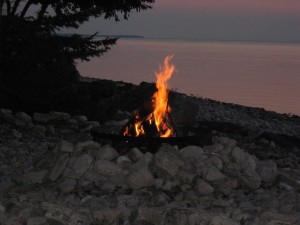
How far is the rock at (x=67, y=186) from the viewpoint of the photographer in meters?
7.98

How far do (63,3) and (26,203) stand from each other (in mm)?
13072

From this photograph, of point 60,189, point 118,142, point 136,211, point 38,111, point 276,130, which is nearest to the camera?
point 136,211

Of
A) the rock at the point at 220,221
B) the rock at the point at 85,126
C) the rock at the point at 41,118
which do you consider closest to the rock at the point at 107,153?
the rock at the point at 220,221

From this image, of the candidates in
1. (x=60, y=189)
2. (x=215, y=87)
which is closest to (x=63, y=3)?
(x=60, y=189)

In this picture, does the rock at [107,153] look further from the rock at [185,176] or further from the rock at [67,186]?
the rock at [185,176]

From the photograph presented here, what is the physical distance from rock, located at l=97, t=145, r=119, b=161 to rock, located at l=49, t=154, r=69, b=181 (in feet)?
1.58

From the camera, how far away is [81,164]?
27.3 ft

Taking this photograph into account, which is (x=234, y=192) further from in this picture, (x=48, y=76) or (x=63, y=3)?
(x=63, y=3)

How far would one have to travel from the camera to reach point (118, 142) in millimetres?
9062

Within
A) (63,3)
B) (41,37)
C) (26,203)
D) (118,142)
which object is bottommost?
(26,203)

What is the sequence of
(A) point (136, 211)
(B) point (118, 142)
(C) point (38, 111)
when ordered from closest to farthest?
(A) point (136, 211)
(B) point (118, 142)
(C) point (38, 111)

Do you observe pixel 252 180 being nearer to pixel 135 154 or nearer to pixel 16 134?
pixel 135 154

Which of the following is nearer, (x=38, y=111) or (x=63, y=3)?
(x=38, y=111)

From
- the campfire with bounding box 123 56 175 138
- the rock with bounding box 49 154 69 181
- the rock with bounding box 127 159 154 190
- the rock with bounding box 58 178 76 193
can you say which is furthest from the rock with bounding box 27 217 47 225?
the campfire with bounding box 123 56 175 138
